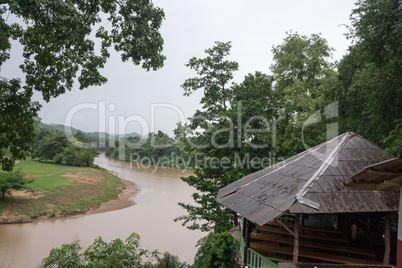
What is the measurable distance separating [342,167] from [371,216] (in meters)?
2.61

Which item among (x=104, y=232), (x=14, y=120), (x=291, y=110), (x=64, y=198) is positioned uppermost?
(x=291, y=110)

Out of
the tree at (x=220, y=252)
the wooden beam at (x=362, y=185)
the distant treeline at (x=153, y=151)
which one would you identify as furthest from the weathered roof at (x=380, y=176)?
the distant treeline at (x=153, y=151)

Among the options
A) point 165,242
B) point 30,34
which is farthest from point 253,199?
point 165,242

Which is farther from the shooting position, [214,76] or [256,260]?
[214,76]

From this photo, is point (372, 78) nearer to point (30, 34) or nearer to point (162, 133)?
point (30, 34)

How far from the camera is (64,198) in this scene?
23781mm

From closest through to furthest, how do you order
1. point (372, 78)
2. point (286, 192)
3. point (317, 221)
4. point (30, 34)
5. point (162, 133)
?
point (286, 192) < point (30, 34) < point (372, 78) < point (317, 221) < point (162, 133)

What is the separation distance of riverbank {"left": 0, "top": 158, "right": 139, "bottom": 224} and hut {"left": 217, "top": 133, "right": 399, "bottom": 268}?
63.3 ft

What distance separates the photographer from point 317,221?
27.3ft

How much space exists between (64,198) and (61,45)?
21537 millimetres

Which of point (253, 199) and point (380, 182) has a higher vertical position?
point (380, 182)

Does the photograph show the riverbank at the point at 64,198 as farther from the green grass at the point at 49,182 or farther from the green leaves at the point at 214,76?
the green leaves at the point at 214,76

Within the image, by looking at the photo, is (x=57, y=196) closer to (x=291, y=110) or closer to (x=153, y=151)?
(x=291, y=110)

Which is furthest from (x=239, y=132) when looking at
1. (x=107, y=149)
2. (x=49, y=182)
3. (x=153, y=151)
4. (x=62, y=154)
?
(x=107, y=149)
